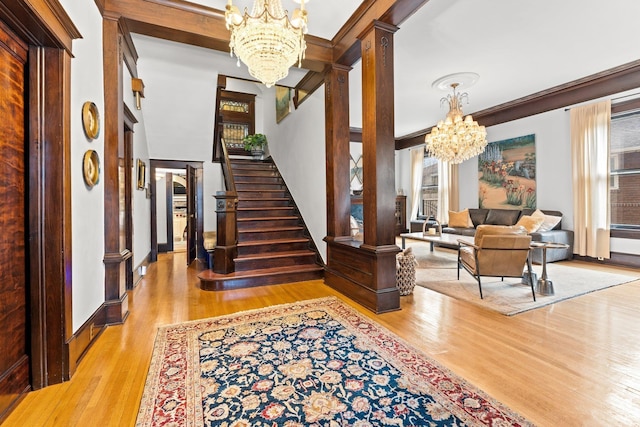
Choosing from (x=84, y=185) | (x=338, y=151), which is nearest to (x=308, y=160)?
(x=338, y=151)

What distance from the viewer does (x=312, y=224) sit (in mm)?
4699

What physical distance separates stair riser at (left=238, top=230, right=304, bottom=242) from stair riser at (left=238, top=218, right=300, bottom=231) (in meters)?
0.15

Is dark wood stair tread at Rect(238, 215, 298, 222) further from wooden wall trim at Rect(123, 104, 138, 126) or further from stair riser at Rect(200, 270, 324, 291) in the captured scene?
wooden wall trim at Rect(123, 104, 138, 126)

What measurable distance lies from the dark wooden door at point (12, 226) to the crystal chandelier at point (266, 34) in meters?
1.43

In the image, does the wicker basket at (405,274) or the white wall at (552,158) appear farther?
the white wall at (552,158)

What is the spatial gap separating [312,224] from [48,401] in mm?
3479

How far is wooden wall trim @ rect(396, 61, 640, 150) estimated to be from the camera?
4625 millimetres

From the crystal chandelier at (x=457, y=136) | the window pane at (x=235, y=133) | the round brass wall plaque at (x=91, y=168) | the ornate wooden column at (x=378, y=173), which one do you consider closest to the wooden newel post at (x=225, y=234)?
the round brass wall plaque at (x=91, y=168)

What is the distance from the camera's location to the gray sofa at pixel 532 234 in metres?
5.19

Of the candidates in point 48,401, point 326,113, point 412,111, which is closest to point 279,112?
point 326,113

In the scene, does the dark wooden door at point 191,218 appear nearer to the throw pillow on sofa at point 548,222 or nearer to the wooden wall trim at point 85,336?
the wooden wall trim at point 85,336

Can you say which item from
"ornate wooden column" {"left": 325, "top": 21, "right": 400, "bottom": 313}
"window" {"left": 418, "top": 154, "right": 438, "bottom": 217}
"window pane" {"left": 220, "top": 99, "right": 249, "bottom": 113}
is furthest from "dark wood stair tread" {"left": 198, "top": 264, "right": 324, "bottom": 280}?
"window pane" {"left": 220, "top": 99, "right": 249, "bottom": 113}

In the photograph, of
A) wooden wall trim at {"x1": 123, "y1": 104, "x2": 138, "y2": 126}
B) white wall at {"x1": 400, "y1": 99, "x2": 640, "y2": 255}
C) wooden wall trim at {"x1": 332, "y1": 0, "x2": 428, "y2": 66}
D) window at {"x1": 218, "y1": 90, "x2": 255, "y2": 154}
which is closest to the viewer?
wooden wall trim at {"x1": 332, "y1": 0, "x2": 428, "y2": 66}

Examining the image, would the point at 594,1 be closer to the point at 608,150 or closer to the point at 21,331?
the point at 608,150
